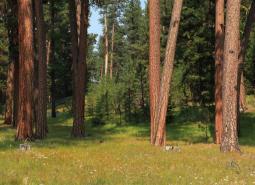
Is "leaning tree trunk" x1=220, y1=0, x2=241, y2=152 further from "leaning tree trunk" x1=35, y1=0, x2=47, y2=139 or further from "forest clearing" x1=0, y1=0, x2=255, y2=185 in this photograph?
"leaning tree trunk" x1=35, y1=0, x2=47, y2=139

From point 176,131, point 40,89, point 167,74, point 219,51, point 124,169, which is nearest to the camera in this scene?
point 124,169

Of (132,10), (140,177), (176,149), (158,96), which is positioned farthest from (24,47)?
(132,10)

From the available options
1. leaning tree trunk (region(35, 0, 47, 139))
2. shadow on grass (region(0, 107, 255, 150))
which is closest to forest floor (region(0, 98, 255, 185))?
leaning tree trunk (region(35, 0, 47, 139))

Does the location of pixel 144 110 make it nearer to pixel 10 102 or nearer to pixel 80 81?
pixel 10 102

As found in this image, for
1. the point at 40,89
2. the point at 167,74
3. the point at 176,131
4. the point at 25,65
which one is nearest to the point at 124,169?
the point at 167,74

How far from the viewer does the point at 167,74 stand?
19438 millimetres

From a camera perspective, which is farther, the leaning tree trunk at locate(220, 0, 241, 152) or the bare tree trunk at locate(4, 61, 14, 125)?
the bare tree trunk at locate(4, 61, 14, 125)

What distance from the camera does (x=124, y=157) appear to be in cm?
1413

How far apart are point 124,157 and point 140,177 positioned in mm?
3985

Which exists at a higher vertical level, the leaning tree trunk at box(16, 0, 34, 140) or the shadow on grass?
the leaning tree trunk at box(16, 0, 34, 140)

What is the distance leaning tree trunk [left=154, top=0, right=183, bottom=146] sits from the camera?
19.1 m

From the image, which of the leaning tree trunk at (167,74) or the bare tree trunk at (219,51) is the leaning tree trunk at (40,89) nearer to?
the leaning tree trunk at (167,74)

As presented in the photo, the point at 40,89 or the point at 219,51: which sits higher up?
the point at 219,51

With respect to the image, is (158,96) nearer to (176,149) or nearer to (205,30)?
(176,149)
